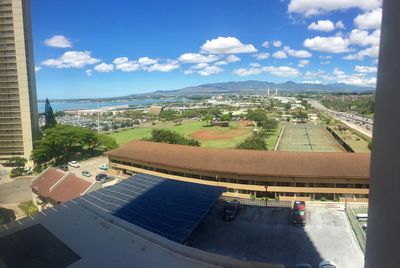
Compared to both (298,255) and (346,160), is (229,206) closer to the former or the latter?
(298,255)

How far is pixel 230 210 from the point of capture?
20.8 feet

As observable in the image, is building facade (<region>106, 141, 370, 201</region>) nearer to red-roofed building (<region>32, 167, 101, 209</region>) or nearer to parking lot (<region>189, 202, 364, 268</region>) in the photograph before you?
parking lot (<region>189, 202, 364, 268</region>)

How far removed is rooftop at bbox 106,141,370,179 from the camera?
745 cm

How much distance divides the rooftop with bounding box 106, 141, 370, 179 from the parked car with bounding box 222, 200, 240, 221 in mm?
1225

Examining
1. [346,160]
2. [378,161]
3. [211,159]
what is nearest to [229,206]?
[211,159]

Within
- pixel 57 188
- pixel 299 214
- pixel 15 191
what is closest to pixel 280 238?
pixel 299 214

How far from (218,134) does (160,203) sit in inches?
630

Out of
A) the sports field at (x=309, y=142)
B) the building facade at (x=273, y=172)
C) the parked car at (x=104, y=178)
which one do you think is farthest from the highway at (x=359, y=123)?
the parked car at (x=104, y=178)

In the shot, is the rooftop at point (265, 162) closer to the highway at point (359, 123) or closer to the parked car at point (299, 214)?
the parked car at point (299, 214)

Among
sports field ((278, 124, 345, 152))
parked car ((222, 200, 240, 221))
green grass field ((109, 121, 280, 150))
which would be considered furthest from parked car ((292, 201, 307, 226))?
green grass field ((109, 121, 280, 150))

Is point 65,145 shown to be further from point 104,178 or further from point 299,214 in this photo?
point 299,214

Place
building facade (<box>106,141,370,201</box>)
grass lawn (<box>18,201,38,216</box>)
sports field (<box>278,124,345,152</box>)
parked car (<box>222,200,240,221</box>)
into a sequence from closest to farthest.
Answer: parked car (<box>222,200,240,221</box>) < building facade (<box>106,141,370,201</box>) < grass lawn (<box>18,201,38,216</box>) < sports field (<box>278,124,345,152</box>)

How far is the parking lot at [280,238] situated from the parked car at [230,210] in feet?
0.30

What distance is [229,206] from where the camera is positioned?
257 inches
